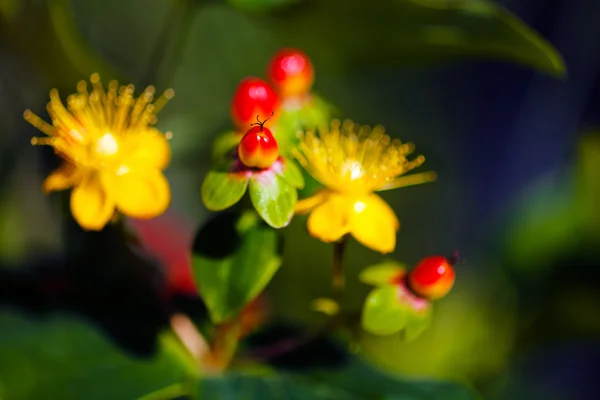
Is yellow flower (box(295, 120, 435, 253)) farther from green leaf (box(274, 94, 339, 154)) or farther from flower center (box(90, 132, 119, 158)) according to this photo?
flower center (box(90, 132, 119, 158))

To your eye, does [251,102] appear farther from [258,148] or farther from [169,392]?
[169,392]

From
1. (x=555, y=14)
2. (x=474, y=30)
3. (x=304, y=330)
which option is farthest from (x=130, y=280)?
(x=555, y=14)

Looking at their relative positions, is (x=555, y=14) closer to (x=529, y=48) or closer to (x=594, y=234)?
(x=594, y=234)

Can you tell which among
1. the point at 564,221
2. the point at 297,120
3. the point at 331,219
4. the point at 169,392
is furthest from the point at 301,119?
the point at 564,221

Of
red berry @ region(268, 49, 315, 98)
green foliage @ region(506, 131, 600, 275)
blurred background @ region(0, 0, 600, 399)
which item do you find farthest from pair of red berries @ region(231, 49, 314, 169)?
green foliage @ region(506, 131, 600, 275)

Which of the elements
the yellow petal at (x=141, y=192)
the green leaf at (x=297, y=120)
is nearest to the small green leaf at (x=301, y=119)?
the green leaf at (x=297, y=120)

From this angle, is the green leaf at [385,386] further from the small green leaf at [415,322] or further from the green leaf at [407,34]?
the green leaf at [407,34]

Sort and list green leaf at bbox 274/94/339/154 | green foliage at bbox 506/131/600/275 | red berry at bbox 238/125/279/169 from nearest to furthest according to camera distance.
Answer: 1. red berry at bbox 238/125/279/169
2. green leaf at bbox 274/94/339/154
3. green foliage at bbox 506/131/600/275
